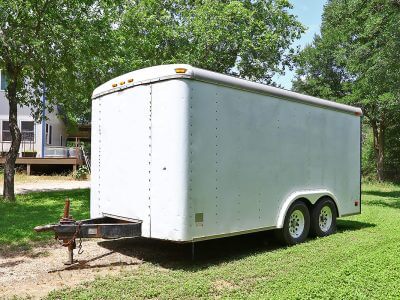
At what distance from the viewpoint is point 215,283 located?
5.77m

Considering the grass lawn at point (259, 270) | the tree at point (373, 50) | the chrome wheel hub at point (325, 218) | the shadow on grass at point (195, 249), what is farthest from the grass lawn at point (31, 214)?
the tree at point (373, 50)

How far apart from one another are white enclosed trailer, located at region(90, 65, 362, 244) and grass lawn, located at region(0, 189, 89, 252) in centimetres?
179

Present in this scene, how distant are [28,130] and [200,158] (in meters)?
23.1

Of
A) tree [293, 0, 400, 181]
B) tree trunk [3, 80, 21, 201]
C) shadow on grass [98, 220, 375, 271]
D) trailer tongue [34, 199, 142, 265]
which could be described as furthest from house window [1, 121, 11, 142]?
trailer tongue [34, 199, 142, 265]

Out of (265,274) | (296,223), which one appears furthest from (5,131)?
(265,274)

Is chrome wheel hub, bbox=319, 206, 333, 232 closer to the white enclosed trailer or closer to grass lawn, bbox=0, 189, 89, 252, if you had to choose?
the white enclosed trailer

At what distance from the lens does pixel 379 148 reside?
28281mm

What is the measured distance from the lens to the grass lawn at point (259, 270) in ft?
17.5

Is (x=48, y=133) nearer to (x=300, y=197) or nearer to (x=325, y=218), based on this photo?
(x=325, y=218)

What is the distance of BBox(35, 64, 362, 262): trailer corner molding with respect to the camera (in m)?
6.20

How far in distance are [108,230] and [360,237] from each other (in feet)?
17.2

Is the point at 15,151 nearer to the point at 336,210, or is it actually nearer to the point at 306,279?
the point at 336,210

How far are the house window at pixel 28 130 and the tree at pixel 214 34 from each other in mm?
10516

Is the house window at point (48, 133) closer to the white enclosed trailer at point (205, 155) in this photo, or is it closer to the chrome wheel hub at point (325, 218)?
the white enclosed trailer at point (205, 155)
